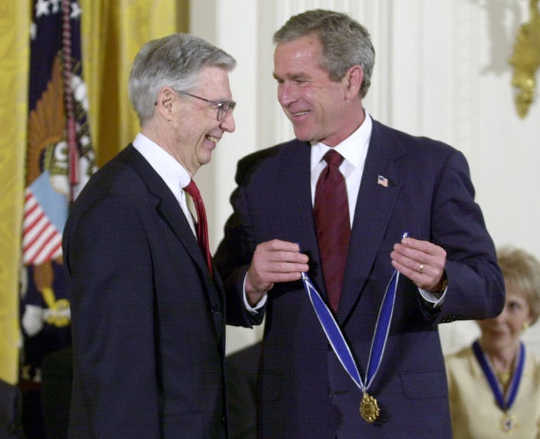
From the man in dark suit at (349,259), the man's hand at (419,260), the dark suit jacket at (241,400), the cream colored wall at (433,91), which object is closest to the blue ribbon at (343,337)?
the man in dark suit at (349,259)

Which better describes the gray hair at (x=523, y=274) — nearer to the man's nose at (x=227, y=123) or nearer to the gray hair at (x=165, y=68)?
the man's nose at (x=227, y=123)

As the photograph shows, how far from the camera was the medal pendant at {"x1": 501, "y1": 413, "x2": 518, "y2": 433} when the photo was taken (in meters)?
4.01

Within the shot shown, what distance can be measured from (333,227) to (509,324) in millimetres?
1678

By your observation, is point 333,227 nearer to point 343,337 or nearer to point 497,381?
point 343,337

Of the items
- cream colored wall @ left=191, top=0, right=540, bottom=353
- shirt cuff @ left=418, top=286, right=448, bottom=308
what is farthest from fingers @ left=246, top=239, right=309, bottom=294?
cream colored wall @ left=191, top=0, right=540, bottom=353

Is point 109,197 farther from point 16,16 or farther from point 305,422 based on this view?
point 16,16

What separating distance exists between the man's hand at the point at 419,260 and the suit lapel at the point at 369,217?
209 millimetres

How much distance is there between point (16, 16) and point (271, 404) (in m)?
2.06

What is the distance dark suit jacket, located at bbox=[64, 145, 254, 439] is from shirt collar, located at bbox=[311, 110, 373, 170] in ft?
2.11

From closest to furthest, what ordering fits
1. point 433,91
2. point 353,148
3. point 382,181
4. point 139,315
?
1. point 139,315
2. point 382,181
3. point 353,148
4. point 433,91

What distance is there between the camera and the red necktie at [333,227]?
8.91 ft

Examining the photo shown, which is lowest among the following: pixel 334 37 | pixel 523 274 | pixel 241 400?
pixel 241 400

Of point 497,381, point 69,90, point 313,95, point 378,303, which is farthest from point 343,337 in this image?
point 69,90

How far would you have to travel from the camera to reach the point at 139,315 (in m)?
2.21
